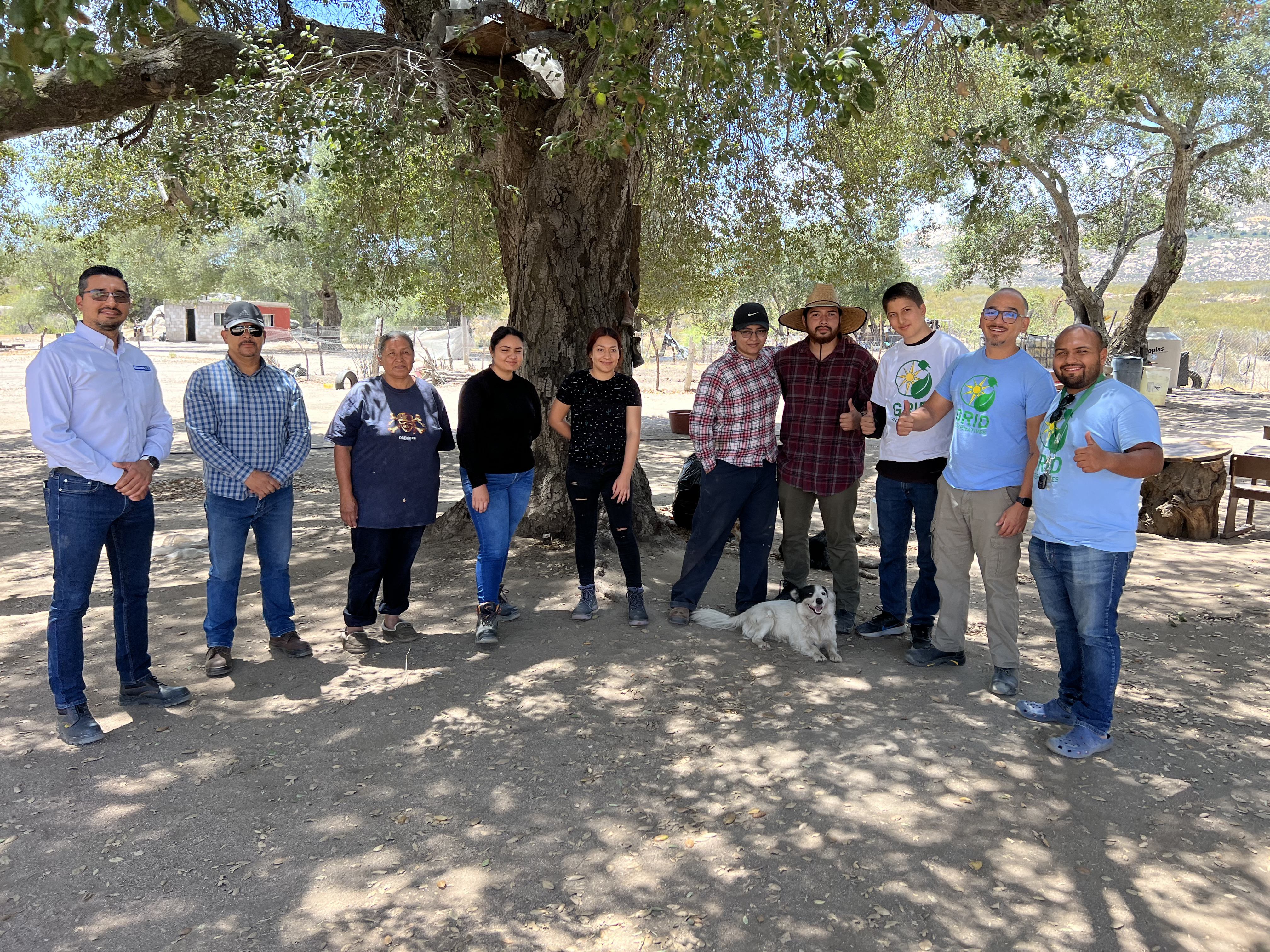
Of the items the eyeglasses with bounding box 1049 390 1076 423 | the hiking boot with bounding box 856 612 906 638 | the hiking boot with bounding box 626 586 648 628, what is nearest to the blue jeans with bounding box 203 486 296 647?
the hiking boot with bounding box 626 586 648 628

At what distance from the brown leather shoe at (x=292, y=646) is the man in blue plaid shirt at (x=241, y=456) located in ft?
0.82

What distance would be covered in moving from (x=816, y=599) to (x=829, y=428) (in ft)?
3.17

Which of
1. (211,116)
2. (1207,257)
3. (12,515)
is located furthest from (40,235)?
(1207,257)

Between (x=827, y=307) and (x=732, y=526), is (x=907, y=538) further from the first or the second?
(x=827, y=307)

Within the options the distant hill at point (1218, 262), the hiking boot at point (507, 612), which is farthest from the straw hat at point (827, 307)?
the distant hill at point (1218, 262)

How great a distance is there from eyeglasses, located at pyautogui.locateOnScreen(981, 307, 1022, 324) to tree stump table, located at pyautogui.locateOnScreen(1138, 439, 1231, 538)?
14.8 feet

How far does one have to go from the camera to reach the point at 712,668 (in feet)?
14.6

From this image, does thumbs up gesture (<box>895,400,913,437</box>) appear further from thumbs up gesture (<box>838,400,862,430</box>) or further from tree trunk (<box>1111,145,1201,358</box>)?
tree trunk (<box>1111,145,1201,358</box>)

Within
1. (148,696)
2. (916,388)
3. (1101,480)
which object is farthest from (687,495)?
(148,696)

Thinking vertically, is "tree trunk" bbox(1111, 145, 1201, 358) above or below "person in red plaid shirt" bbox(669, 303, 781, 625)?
above

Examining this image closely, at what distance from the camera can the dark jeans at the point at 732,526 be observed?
4.93 metres

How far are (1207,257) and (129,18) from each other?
140 meters

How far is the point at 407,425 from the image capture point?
15.0 ft

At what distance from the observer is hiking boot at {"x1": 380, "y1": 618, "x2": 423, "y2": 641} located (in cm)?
483
